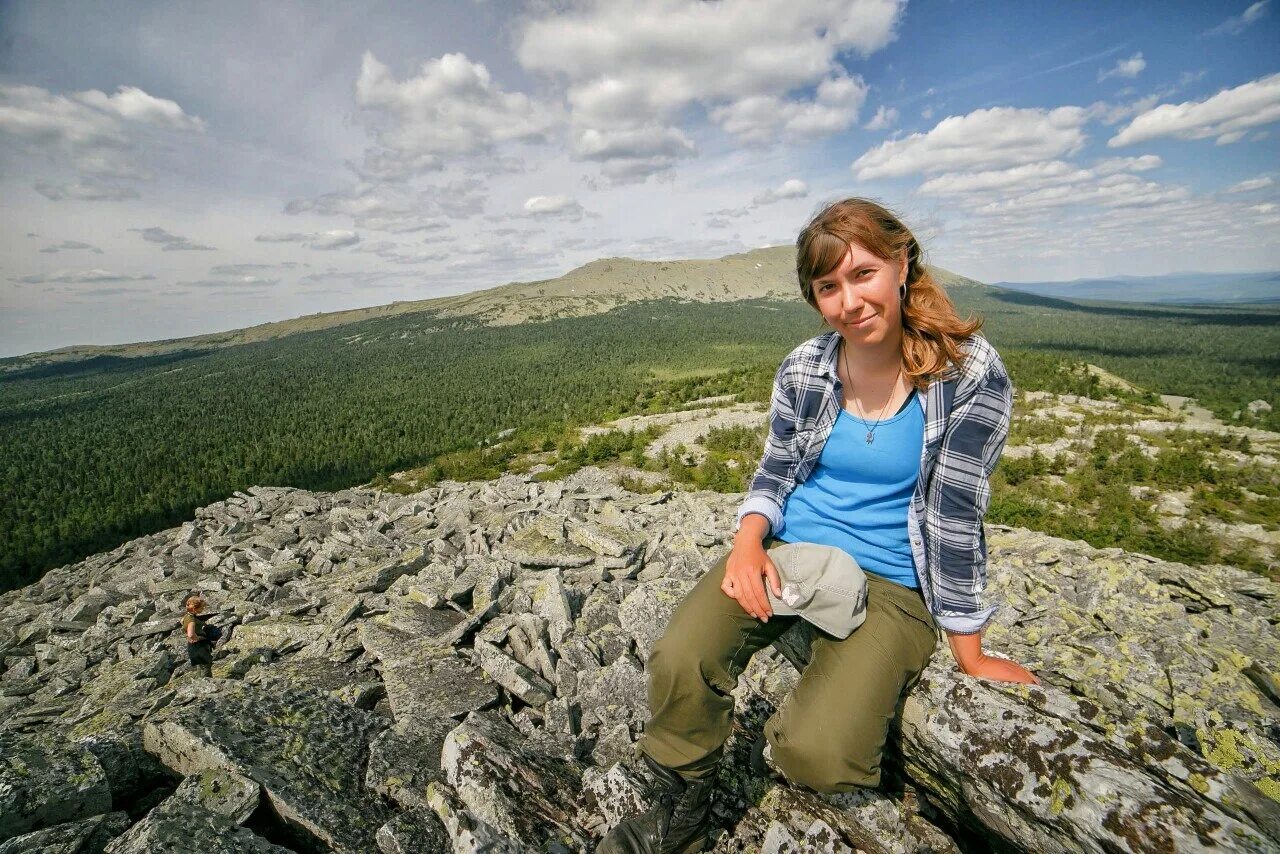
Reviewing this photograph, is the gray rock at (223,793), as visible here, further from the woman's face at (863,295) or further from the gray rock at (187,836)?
the woman's face at (863,295)

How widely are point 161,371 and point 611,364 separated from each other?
470ft

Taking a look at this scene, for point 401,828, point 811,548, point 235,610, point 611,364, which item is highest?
point 811,548

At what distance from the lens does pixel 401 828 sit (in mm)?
2580

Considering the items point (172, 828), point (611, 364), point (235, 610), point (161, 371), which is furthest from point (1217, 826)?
point (161, 371)

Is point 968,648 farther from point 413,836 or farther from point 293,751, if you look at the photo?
point 293,751

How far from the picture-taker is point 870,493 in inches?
108

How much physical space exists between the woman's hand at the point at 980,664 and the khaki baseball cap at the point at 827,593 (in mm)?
540

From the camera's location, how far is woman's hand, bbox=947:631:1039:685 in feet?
8.16

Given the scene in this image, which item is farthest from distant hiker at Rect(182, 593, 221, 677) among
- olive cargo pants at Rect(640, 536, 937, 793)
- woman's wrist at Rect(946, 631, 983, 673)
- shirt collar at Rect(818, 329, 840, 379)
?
woman's wrist at Rect(946, 631, 983, 673)

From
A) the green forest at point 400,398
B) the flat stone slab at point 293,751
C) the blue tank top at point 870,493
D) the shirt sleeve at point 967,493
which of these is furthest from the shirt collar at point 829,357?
the flat stone slab at point 293,751

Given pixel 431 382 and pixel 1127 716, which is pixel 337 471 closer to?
pixel 1127 716

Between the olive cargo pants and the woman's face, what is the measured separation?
132 centimetres

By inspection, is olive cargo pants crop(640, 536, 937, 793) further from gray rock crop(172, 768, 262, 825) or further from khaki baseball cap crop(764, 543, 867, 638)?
gray rock crop(172, 768, 262, 825)

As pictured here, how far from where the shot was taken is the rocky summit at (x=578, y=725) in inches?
85.8
